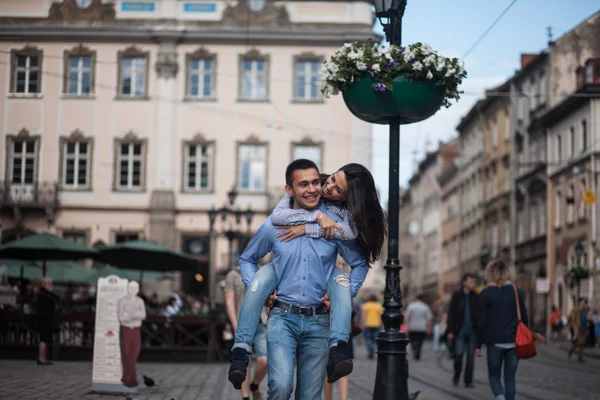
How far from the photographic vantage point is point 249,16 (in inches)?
1729

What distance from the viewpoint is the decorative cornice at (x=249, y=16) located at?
144 feet

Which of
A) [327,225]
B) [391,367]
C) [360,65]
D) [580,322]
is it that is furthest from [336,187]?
[580,322]

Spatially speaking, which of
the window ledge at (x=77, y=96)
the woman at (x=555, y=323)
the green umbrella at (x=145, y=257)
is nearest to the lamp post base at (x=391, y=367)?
the green umbrella at (x=145, y=257)

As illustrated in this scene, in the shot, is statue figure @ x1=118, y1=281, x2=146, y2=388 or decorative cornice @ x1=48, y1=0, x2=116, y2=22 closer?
statue figure @ x1=118, y1=281, x2=146, y2=388

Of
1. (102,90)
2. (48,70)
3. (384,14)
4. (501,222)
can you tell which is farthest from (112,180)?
(384,14)

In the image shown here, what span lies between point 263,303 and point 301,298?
24 cm

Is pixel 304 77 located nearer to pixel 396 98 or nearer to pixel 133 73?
pixel 133 73

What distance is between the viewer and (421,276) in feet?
331

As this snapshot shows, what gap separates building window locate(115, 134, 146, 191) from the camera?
43.2 metres

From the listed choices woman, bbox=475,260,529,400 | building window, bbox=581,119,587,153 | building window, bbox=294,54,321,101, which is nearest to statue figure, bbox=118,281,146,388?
woman, bbox=475,260,529,400

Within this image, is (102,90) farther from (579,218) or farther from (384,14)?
(384,14)

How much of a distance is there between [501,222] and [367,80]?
55363 mm

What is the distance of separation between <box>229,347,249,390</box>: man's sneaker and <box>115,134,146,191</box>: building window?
36998 mm

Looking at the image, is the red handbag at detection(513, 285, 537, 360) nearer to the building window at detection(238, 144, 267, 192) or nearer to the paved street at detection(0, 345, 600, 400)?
the paved street at detection(0, 345, 600, 400)
